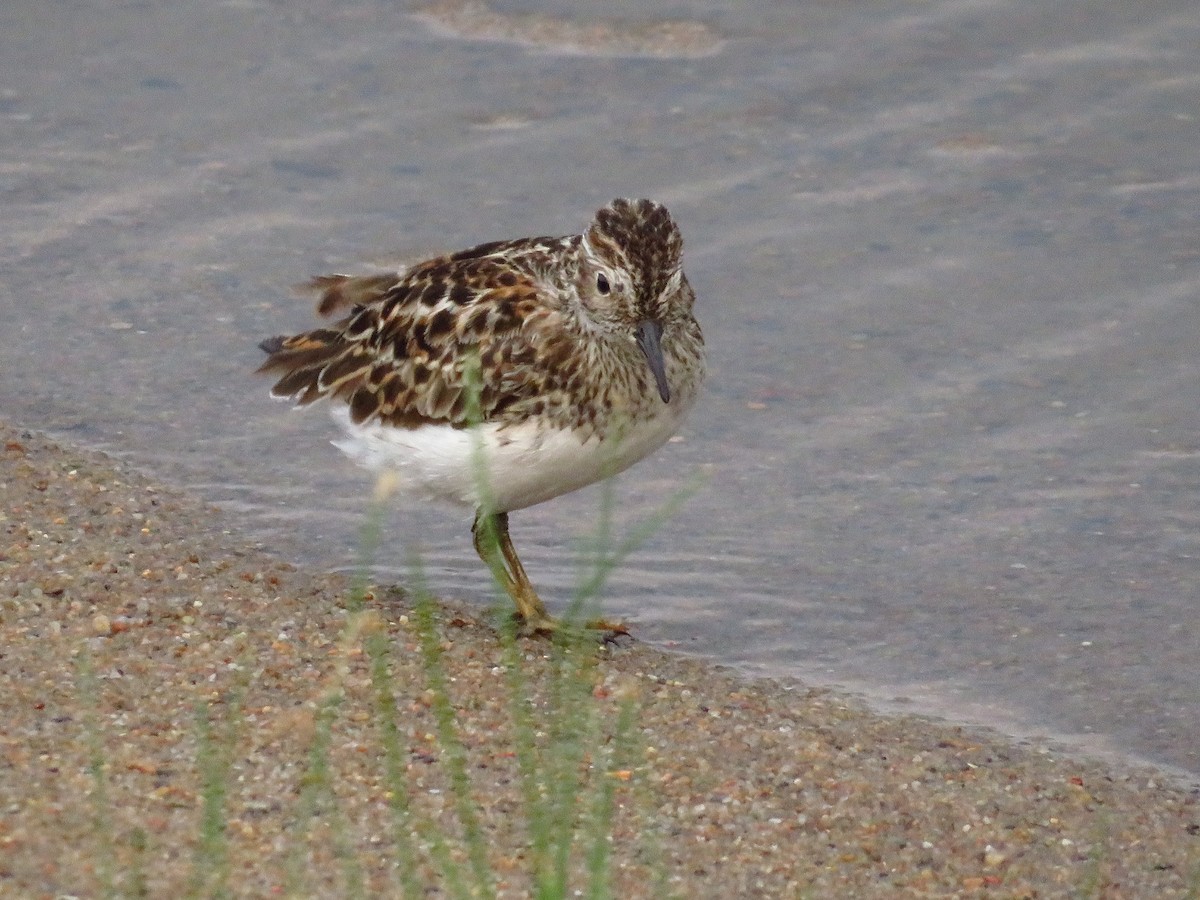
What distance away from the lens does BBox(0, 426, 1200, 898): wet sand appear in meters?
4.49

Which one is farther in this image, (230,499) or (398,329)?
(230,499)

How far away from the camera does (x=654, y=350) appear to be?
5871 millimetres

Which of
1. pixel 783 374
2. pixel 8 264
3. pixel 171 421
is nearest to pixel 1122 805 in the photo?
pixel 783 374

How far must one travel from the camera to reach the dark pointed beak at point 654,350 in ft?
19.1

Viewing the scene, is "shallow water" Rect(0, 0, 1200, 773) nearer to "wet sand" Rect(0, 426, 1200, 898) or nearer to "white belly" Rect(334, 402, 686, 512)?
"wet sand" Rect(0, 426, 1200, 898)

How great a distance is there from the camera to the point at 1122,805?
209 inches

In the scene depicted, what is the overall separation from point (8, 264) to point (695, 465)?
10.2 ft

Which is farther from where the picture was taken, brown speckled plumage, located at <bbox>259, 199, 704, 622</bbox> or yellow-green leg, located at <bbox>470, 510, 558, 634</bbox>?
yellow-green leg, located at <bbox>470, 510, 558, 634</bbox>

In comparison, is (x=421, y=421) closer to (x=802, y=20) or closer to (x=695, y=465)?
(x=695, y=465)

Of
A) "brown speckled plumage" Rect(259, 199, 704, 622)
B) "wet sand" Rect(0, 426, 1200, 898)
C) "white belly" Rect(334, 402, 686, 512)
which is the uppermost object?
"brown speckled plumage" Rect(259, 199, 704, 622)

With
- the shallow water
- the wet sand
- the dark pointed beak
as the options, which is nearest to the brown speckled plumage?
the dark pointed beak

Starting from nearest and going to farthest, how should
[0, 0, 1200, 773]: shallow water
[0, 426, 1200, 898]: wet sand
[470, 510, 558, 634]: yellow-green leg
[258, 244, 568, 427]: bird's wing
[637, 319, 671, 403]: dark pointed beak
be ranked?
1. [0, 426, 1200, 898]: wet sand
2. [637, 319, 671, 403]: dark pointed beak
3. [258, 244, 568, 427]: bird's wing
4. [470, 510, 558, 634]: yellow-green leg
5. [0, 0, 1200, 773]: shallow water

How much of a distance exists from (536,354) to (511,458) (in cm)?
34

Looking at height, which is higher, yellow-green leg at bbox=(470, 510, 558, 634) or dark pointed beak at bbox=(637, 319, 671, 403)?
dark pointed beak at bbox=(637, 319, 671, 403)
